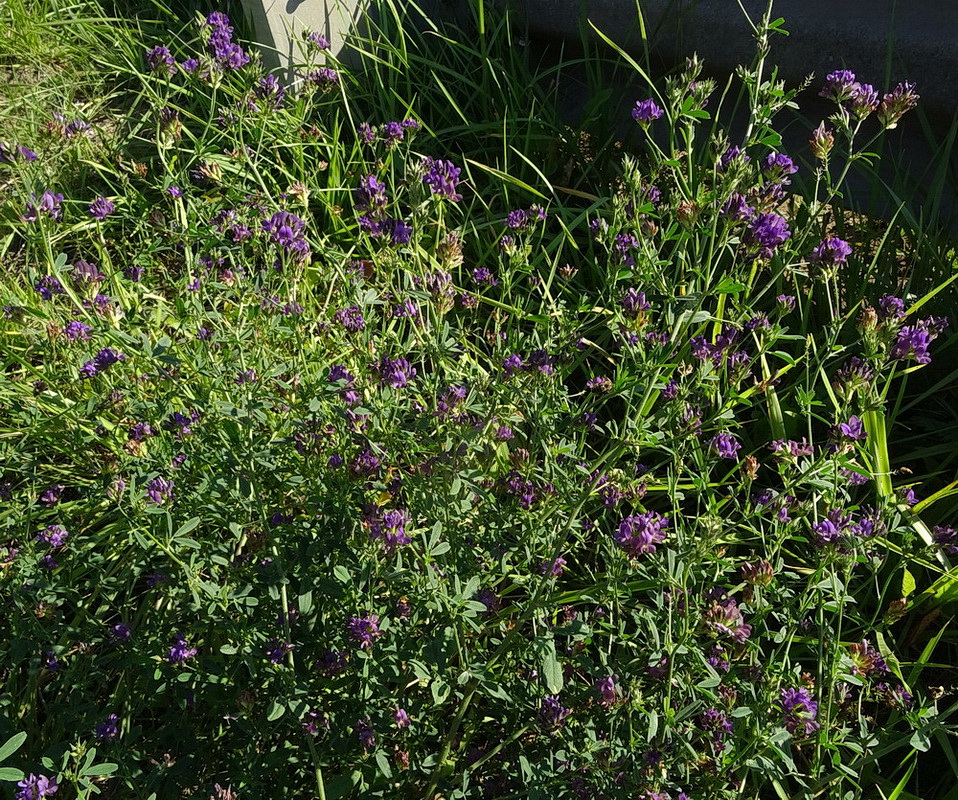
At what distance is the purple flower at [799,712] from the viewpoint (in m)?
1.69

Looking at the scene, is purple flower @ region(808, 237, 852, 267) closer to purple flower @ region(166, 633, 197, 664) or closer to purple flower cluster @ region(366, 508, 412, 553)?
purple flower cluster @ region(366, 508, 412, 553)

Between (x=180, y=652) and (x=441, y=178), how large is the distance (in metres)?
1.09

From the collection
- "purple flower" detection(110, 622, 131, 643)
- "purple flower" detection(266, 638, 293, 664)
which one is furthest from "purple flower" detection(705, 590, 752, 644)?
"purple flower" detection(110, 622, 131, 643)

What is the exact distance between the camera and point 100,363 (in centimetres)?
200

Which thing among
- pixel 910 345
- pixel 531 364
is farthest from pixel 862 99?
pixel 531 364

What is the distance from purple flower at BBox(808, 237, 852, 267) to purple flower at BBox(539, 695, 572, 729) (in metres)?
1.04

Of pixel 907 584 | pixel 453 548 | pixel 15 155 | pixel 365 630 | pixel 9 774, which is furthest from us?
pixel 907 584

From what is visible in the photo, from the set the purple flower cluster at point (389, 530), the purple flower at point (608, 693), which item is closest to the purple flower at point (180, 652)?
the purple flower cluster at point (389, 530)

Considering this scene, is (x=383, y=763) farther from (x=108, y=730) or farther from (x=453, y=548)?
(x=108, y=730)

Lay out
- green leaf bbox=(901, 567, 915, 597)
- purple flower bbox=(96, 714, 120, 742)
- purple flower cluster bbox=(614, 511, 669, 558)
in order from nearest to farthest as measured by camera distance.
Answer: purple flower cluster bbox=(614, 511, 669, 558), purple flower bbox=(96, 714, 120, 742), green leaf bbox=(901, 567, 915, 597)

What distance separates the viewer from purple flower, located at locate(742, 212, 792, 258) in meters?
1.78

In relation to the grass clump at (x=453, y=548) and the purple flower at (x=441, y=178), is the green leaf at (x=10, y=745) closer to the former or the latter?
the grass clump at (x=453, y=548)

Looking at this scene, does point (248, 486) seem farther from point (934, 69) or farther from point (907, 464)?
point (934, 69)

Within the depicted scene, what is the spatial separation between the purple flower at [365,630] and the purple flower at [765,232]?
3.20 feet
